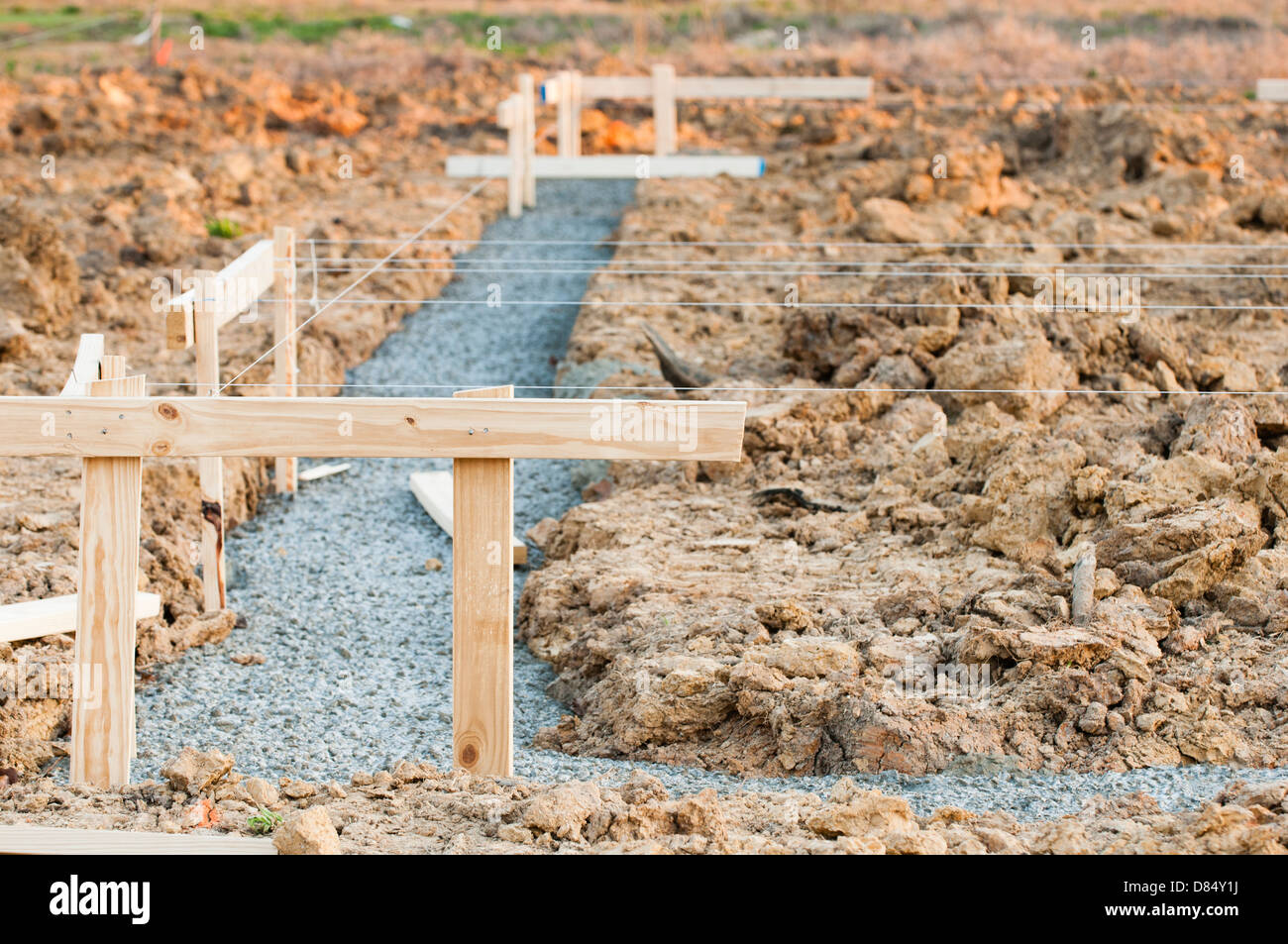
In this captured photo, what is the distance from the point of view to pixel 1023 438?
5.95m

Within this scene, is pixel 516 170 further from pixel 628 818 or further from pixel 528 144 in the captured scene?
pixel 628 818

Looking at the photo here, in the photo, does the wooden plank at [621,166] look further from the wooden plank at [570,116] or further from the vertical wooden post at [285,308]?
the vertical wooden post at [285,308]

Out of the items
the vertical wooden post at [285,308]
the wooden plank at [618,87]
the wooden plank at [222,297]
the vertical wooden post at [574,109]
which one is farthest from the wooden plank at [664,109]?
the wooden plank at [222,297]

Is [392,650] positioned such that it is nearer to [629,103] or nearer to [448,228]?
[448,228]

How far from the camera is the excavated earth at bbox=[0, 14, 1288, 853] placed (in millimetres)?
3756

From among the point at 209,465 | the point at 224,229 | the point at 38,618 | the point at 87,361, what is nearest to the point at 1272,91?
the point at 224,229

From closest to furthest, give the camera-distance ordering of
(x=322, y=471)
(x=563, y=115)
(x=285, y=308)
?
1. (x=285, y=308)
2. (x=322, y=471)
3. (x=563, y=115)

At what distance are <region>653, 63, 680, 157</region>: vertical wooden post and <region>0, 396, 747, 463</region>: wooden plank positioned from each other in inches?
441

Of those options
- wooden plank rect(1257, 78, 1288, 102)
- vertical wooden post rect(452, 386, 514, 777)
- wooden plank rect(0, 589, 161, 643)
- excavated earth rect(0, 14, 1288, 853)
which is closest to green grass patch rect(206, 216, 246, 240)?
excavated earth rect(0, 14, 1288, 853)

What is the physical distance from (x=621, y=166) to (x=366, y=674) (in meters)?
9.11

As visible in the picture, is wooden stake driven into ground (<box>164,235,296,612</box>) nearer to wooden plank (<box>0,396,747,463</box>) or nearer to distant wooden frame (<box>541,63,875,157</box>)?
wooden plank (<box>0,396,747,463</box>)

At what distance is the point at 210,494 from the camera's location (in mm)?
5645

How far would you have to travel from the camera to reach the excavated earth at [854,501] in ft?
12.3

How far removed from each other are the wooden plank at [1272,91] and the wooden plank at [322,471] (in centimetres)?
1298
